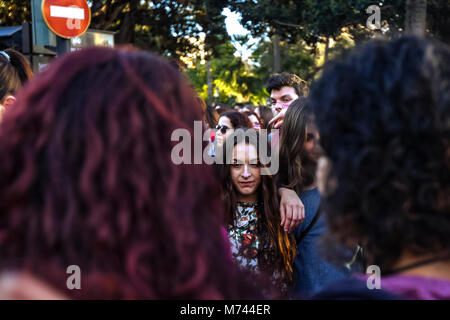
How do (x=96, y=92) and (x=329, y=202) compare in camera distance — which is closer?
(x=96, y=92)

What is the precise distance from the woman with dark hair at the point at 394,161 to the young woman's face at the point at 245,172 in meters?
2.05

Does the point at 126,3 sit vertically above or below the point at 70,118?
above

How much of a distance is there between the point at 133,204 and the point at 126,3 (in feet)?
41.0

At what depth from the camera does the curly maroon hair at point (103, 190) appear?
0.88 metres

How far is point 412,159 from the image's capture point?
41.5 inches

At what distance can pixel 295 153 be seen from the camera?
10.4 ft

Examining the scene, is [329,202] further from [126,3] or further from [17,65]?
[126,3]

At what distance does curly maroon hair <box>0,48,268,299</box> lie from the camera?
0.88 metres

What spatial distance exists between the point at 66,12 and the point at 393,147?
4596 millimetres

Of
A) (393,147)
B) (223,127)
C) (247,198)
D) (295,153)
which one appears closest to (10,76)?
(247,198)

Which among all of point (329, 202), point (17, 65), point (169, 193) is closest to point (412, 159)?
point (329, 202)

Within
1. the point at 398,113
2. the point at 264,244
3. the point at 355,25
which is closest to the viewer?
the point at 398,113

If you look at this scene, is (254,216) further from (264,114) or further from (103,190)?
(264,114)

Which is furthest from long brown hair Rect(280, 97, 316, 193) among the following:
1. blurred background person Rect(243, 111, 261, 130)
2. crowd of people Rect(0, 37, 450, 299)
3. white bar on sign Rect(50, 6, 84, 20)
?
blurred background person Rect(243, 111, 261, 130)
